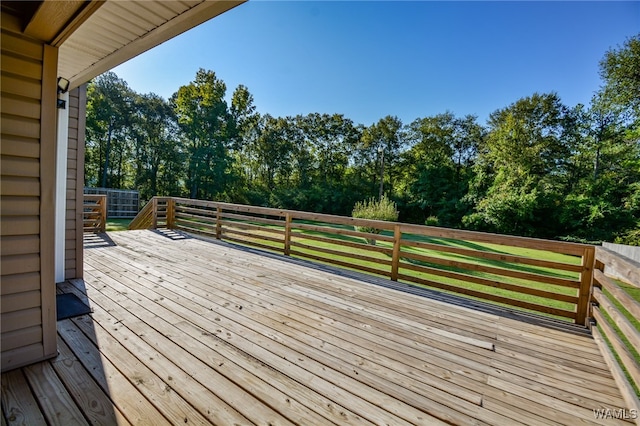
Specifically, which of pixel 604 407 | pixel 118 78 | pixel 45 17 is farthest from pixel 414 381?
pixel 118 78

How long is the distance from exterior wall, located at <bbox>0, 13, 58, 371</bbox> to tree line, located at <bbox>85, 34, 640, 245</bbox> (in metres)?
16.0

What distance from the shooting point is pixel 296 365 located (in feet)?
5.42

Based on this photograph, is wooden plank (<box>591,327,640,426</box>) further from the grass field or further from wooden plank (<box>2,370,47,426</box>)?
the grass field

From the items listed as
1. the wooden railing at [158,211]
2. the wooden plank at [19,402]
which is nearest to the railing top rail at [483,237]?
the wooden plank at [19,402]

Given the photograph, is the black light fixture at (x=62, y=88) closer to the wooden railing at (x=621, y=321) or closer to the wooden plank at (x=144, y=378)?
the wooden plank at (x=144, y=378)

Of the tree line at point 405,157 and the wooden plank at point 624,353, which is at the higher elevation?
the tree line at point 405,157

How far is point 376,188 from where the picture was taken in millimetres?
20516

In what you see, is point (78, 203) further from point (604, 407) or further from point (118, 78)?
point (118, 78)

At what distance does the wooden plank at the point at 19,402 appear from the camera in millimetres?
1163

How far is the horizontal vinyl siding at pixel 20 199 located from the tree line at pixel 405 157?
52.5 ft

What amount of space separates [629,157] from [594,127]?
3.26 meters

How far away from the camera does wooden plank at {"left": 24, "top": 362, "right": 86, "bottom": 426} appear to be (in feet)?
3.88

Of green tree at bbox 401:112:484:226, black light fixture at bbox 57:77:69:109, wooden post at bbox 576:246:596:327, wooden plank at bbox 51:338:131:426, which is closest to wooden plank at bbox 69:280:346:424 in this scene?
wooden plank at bbox 51:338:131:426

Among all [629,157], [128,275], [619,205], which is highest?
[629,157]
